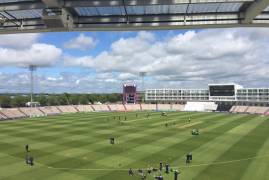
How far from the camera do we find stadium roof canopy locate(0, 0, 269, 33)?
1419cm

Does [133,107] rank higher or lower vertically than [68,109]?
higher

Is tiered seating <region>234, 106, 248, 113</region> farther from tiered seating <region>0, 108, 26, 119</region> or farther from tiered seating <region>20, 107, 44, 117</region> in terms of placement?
tiered seating <region>0, 108, 26, 119</region>

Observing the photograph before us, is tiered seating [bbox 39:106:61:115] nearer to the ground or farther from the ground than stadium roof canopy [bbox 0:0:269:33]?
nearer to the ground

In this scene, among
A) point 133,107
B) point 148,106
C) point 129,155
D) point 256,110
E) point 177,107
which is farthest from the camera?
point 148,106

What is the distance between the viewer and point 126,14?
1577cm

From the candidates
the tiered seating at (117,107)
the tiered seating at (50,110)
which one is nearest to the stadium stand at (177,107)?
the tiered seating at (117,107)

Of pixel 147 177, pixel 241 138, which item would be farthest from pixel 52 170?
pixel 241 138

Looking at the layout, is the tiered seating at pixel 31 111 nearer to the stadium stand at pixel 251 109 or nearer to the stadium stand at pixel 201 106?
the stadium stand at pixel 201 106

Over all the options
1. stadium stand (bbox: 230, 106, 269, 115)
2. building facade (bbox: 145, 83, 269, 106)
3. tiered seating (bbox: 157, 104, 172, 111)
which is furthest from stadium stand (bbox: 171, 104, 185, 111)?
stadium stand (bbox: 230, 106, 269, 115)

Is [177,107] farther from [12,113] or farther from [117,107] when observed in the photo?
[12,113]

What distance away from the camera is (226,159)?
44938mm

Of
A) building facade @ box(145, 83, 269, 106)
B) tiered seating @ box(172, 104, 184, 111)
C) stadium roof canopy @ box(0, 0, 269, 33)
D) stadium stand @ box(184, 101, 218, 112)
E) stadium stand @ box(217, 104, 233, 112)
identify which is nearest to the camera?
stadium roof canopy @ box(0, 0, 269, 33)

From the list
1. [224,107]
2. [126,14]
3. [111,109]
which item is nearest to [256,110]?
[224,107]

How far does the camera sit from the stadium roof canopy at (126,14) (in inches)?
559
